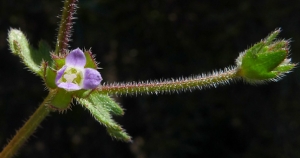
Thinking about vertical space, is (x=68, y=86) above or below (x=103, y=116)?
above

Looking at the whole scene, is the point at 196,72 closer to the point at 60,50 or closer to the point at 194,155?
the point at 194,155

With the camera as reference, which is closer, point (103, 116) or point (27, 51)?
point (103, 116)

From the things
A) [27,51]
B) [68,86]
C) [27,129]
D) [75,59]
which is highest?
[27,51]

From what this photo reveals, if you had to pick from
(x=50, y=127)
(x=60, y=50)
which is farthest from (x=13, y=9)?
(x=60, y=50)

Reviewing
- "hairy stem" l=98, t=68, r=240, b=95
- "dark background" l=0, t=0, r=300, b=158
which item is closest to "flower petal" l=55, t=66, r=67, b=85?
"hairy stem" l=98, t=68, r=240, b=95

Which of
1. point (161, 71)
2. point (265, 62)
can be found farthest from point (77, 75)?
point (161, 71)

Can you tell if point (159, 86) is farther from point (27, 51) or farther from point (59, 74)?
point (27, 51)

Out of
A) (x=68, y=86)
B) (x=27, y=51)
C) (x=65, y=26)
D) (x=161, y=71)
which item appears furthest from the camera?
(x=161, y=71)
